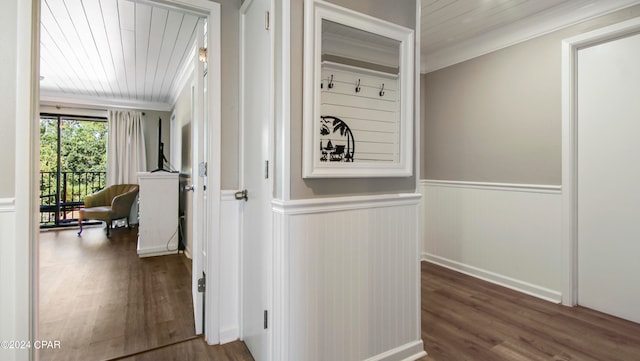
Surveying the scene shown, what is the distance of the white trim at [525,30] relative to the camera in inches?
89.8

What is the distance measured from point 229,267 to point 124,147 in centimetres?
500

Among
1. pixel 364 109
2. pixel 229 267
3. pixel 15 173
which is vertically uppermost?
pixel 364 109

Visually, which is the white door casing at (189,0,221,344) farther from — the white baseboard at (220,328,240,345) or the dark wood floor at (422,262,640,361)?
the dark wood floor at (422,262,640,361)

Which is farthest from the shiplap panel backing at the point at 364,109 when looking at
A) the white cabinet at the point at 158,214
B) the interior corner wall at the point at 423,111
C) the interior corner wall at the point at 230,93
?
the white cabinet at the point at 158,214

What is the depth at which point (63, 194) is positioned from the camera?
572 centimetres

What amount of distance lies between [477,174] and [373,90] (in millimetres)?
1934

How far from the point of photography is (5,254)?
136 centimetres

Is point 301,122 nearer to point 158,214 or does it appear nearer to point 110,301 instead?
point 110,301

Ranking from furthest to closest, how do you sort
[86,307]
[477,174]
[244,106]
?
[477,174] → [86,307] → [244,106]

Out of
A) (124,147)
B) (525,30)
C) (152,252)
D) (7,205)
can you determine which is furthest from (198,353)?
(124,147)

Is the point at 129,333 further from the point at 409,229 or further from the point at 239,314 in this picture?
the point at 409,229

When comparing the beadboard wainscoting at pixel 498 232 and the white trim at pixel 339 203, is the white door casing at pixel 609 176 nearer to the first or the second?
the beadboard wainscoting at pixel 498 232

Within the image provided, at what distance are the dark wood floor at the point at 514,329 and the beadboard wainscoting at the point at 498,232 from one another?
8.1 inches

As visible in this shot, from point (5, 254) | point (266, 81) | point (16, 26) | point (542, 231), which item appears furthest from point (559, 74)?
point (5, 254)
